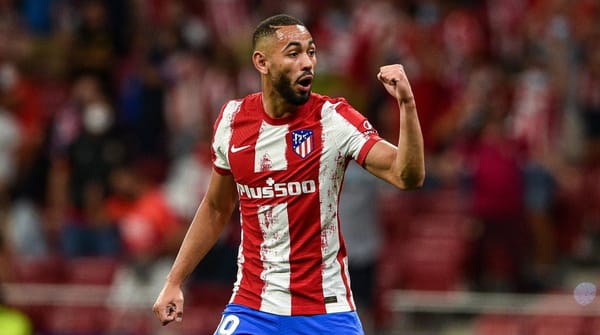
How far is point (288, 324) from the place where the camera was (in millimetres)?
5762

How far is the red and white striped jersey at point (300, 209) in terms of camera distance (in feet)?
19.0

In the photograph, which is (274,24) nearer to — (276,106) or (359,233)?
(276,106)

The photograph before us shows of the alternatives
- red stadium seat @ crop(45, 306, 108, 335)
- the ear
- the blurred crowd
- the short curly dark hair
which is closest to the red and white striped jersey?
the ear

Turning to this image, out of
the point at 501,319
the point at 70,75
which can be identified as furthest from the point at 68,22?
the point at 501,319

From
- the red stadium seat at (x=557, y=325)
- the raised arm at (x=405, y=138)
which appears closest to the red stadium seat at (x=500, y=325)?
the red stadium seat at (x=557, y=325)

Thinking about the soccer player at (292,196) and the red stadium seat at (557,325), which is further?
the red stadium seat at (557,325)

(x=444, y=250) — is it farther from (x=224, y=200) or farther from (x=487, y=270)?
(x=224, y=200)

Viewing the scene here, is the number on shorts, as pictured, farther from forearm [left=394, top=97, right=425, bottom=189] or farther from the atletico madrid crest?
forearm [left=394, top=97, right=425, bottom=189]

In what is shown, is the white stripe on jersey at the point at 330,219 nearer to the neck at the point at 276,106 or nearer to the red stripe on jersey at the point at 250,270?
the neck at the point at 276,106

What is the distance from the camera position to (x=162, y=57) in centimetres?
1510

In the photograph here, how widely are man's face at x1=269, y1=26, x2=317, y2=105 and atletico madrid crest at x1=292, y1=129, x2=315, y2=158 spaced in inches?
5.8

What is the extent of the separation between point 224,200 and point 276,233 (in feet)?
1.64

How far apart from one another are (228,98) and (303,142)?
8.37m

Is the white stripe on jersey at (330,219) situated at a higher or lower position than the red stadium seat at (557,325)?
higher
